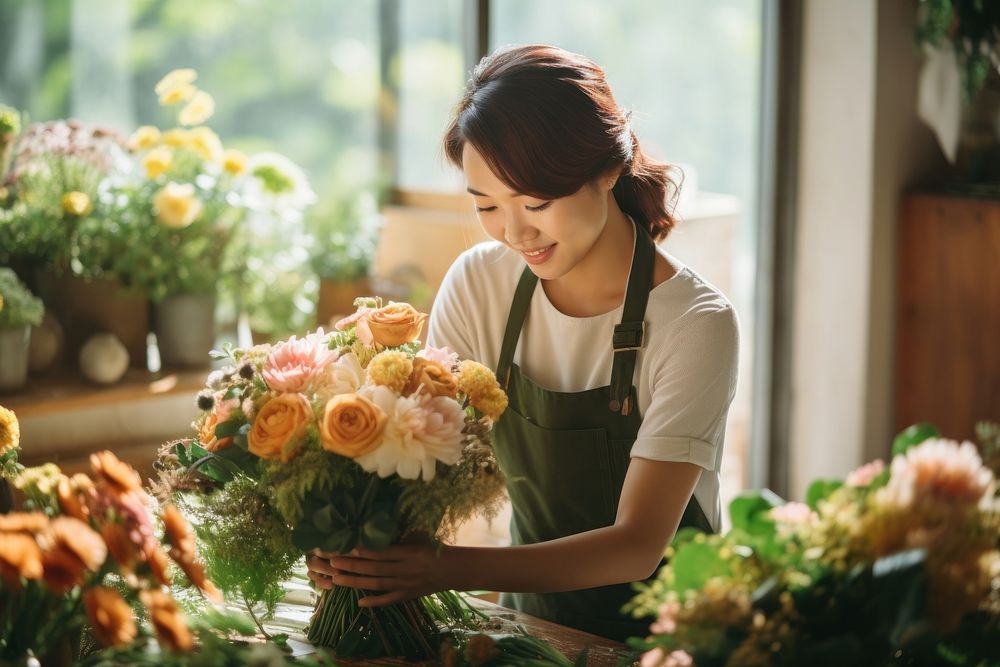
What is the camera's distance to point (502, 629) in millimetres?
1456

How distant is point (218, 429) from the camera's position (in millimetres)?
1278

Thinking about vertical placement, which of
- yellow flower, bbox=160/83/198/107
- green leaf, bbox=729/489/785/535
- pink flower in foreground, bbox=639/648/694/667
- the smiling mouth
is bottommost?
pink flower in foreground, bbox=639/648/694/667

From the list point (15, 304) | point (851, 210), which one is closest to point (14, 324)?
point (15, 304)

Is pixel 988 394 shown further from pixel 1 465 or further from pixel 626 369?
pixel 1 465

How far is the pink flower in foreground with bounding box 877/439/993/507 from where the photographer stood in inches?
38.6

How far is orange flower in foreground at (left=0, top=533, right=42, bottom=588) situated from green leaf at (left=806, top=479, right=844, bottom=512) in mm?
705

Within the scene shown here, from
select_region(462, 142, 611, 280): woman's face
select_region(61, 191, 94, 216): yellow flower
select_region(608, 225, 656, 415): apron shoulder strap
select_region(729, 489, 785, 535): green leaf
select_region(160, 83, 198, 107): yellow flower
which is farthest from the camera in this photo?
select_region(160, 83, 198, 107): yellow flower

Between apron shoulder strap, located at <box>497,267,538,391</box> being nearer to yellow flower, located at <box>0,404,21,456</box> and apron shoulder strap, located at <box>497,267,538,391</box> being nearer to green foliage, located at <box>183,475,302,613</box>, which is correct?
green foliage, located at <box>183,475,302,613</box>

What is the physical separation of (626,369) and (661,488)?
22 centimetres

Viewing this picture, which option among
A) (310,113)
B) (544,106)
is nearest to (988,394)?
(310,113)

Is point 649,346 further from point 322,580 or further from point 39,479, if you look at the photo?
point 39,479

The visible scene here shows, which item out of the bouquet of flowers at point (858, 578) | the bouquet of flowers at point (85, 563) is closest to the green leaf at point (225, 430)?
the bouquet of flowers at point (85, 563)

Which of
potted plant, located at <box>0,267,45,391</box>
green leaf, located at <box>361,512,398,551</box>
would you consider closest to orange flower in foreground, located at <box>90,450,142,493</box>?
green leaf, located at <box>361,512,398,551</box>

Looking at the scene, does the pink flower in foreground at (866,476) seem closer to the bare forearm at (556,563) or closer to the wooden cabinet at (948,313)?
the bare forearm at (556,563)
